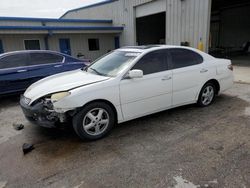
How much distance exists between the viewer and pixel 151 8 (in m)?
14.1

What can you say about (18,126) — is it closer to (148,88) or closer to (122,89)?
(122,89)

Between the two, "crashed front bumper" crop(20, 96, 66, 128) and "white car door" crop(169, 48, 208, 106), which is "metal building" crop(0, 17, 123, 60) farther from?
"white car door" crop(169, 48, 208, 106)

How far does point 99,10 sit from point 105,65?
1874cm

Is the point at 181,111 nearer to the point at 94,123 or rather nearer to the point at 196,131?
the point at 196,131

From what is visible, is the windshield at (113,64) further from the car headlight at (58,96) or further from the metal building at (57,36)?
the metal building at (57,36)

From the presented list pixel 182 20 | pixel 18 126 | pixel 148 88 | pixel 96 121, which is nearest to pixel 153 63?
pixel 148 88

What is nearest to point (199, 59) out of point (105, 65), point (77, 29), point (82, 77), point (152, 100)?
point (152, 100)

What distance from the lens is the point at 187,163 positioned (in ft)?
9.08

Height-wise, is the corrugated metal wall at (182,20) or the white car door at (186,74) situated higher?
the corrugated metal wall at (182,20)

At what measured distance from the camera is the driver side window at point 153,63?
3.89 metres

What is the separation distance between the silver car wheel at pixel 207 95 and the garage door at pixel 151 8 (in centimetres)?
966

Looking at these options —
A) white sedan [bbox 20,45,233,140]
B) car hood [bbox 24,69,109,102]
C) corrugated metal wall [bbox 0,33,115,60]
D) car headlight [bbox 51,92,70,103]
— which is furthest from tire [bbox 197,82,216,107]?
corrugated metal wall [bbox 0,33,115,60]

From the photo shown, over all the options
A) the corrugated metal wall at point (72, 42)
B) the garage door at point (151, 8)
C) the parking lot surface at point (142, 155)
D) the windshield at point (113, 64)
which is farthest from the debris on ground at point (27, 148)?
the corrugated metal wall at point (72, 42)

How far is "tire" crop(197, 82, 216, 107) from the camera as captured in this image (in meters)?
4.79
